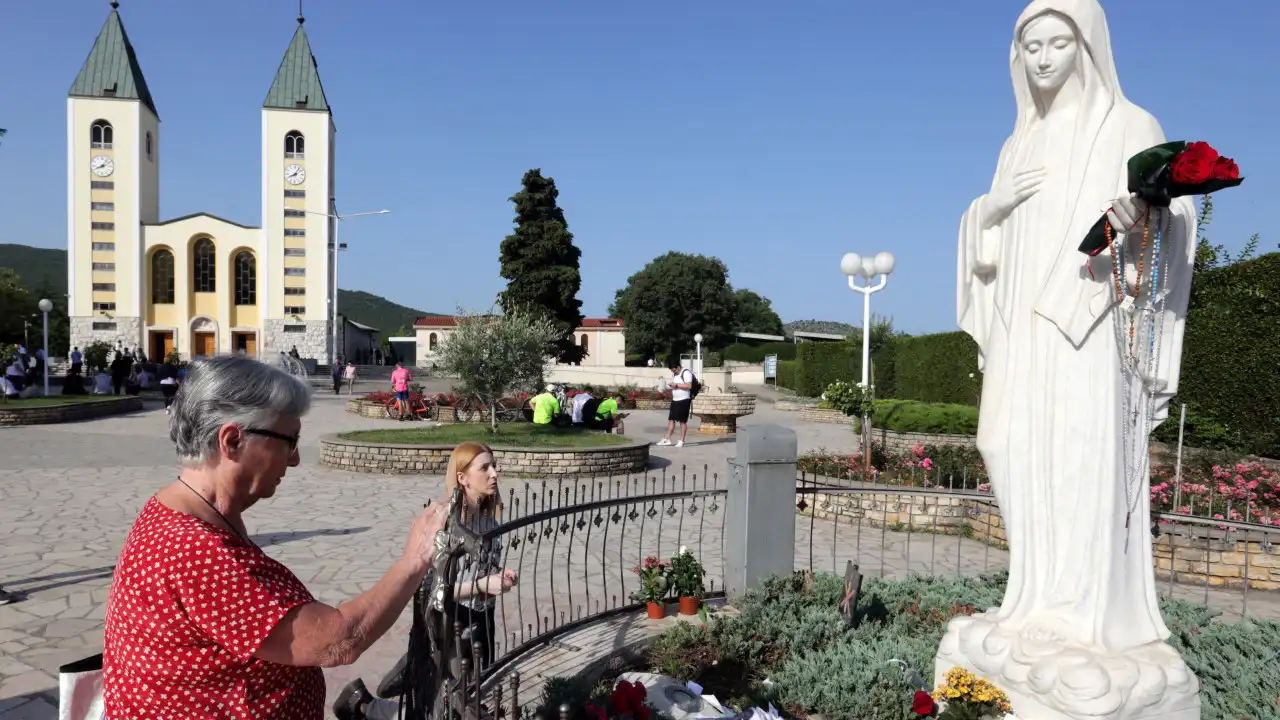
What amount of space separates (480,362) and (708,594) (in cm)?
1024

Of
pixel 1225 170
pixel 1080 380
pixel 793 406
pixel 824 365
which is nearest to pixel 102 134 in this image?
pixel 824 365

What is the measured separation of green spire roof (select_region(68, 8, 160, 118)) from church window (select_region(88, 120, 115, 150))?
1.77m

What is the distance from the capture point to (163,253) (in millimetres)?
53000

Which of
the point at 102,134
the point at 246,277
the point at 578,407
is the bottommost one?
the point at 578,407

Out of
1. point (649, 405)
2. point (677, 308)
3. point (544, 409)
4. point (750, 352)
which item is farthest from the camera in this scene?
point (677, 308)

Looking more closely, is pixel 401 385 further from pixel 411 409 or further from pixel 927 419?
pixel 927 419

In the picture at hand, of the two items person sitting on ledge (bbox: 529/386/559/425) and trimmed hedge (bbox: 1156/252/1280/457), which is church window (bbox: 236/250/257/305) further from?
trimmed hedge (bbox: 1156/252/1280/457)

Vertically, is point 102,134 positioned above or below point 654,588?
above

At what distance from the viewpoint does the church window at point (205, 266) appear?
53156 mm

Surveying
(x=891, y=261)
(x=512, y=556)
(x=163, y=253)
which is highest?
(x=163, y=253)

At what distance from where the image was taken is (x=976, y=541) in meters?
9.13

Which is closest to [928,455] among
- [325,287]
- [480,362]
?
[480,362]

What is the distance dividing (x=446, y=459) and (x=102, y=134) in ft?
168

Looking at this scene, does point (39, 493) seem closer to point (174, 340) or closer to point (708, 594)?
point (708, 594)
